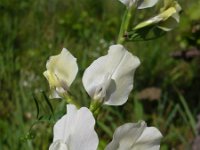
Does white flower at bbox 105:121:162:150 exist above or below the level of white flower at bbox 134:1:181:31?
below

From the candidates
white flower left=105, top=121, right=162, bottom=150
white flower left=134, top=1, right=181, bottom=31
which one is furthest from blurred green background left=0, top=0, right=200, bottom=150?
white flower left=105, top=121, right=162, bottom=150

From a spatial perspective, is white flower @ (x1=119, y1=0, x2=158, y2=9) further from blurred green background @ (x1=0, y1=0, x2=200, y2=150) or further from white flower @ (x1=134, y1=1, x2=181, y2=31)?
blurred green background @ (x1=0, y1=0, x2=200, y2=150)

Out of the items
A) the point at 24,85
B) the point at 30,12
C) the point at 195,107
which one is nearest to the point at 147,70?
the point at 195,107

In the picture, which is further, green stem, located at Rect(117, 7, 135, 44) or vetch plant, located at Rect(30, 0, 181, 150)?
green stem, located at Rect(117, 7, 135, 44)

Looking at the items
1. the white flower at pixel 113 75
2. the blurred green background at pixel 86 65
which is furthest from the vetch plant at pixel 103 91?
the blurred green background at pixel 86 65

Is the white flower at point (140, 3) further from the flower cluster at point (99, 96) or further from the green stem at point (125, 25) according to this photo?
the flower cluster at point (99, 96)

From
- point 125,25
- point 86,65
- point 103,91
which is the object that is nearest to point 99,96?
point 103,91

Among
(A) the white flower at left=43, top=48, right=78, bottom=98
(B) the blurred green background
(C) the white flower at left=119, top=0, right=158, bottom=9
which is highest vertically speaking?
(C) the white flower at left=119, top=0, right=158, bottom=9
